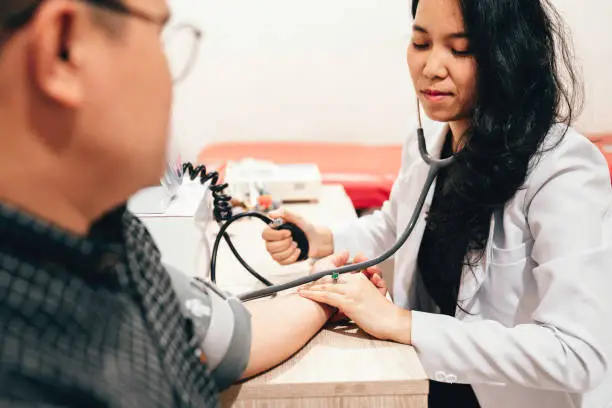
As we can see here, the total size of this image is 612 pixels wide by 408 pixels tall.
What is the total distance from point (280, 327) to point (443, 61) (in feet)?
1.79

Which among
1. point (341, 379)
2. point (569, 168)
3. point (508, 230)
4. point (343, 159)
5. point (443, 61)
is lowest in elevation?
point (343, 159)

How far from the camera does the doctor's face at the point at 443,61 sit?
92 centimetres

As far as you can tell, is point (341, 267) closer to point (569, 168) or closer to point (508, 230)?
point (508, 230)

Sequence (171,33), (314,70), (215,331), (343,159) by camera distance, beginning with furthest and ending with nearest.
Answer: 1. (314,70)
2. (343,159)
3. (215,331)
4. (171,33)

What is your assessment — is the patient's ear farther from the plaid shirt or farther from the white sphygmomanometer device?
the white sphygmomanometer device

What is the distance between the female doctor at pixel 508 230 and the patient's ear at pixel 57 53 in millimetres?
555

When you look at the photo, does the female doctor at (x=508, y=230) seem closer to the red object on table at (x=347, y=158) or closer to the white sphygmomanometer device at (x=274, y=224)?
the white sphygmomanometer device at (x=274, y=224)

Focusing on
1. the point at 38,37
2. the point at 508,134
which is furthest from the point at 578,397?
the point at 38,37

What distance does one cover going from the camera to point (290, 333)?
2.59 feet

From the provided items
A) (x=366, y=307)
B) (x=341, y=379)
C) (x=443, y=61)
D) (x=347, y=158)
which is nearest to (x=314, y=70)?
(x=347, y=158)

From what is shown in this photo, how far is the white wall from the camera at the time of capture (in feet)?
8.63

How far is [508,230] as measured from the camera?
939 millimetres

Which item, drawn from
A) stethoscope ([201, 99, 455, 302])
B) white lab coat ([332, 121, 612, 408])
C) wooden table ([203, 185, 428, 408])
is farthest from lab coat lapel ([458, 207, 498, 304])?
wooden table ([203, 185, 428, 408])

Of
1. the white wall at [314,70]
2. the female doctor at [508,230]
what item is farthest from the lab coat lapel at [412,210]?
the white wall at [314,70]
